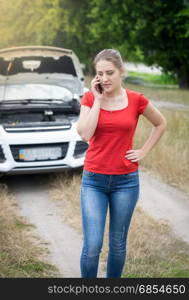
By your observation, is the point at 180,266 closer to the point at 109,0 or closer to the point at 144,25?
the point at 144,25

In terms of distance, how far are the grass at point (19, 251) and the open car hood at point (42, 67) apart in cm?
297

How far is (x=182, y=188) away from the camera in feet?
24.9

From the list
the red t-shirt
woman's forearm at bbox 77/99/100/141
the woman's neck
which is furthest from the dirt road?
the woman's neck

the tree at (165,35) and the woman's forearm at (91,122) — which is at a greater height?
the woman's forearm at (91,122)

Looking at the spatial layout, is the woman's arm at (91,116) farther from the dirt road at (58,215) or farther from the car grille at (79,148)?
the car grille at (79,148)

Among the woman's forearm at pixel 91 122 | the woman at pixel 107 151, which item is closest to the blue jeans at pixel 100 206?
the woman at pixel 107 151

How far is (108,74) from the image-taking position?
3.62 metres

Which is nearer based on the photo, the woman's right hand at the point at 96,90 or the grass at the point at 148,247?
the woman's right hand at the point at 96,90

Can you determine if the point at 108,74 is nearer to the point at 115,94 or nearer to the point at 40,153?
the point at 115,94

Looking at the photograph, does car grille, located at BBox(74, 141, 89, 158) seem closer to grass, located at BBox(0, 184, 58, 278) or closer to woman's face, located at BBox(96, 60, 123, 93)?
grass, located at BBox(0, 184, 58, 278)

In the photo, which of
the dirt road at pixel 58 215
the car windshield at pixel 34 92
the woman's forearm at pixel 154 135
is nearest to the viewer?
the woman's forearm at pixel 154 135

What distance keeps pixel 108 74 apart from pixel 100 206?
0.86m

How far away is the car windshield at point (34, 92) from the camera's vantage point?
25.7 ft
